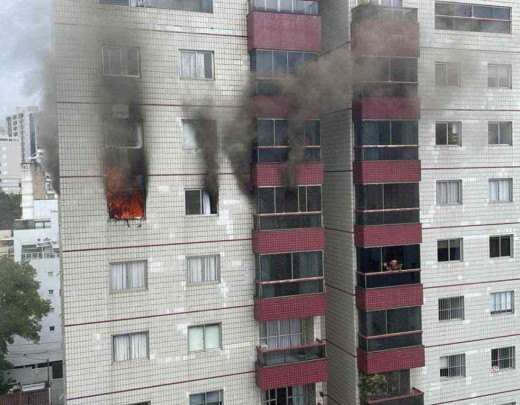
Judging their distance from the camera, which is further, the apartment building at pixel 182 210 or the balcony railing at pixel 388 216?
the balcony railing at pixel 388 216

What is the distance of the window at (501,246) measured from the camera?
18603 mm

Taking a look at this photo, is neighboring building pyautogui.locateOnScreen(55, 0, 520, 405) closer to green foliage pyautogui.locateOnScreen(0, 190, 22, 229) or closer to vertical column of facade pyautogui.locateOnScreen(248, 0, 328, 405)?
vertical column of facade pyautogui.locateOnScreen(248, 0, 328, 405)

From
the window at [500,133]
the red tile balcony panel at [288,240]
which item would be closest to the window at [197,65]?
the red tile balcony panel at [288,240]

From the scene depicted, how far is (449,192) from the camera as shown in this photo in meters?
18.1

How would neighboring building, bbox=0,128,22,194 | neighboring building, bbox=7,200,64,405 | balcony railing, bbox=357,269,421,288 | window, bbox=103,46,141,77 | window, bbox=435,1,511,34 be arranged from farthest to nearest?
neighboring building, bbox=0,128,22,194, neighboring building, bbox=7,200,64,405, window, bbox=435,1,511,34, balcony railing, bbox=357,269,421,288, window, bbox=103,46,141,77

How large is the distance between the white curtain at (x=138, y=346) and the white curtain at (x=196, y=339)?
1.25 metres

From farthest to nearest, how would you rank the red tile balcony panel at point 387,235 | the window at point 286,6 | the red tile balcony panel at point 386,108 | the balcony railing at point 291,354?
the red tile balcony panel at point 387,235 < the red tile balcony panel at point 386,108 < the balcony railing at point 291,354 < the window at point 286,6

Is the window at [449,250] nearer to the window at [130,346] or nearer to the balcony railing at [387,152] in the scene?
the balcony railing at [387,152]

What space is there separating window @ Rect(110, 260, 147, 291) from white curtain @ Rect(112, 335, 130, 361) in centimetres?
136

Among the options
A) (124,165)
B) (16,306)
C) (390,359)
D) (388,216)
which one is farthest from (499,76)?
(16,306)

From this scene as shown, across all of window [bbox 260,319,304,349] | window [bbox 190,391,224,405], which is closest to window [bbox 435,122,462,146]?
window [bbox 260,319,304,349]

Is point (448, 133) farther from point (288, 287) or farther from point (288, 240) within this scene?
point (288, 287)

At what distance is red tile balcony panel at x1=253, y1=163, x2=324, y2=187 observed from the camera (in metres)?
15.5

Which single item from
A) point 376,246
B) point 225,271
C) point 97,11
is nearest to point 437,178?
point 376,246
